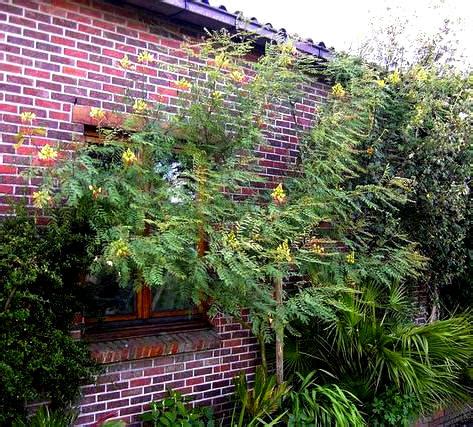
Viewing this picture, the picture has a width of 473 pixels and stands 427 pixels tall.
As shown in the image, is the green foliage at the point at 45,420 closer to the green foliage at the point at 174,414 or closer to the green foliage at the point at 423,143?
the green foliage at the point at 174,414

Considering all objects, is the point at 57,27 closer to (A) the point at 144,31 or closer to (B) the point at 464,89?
(A) the point at 144,31

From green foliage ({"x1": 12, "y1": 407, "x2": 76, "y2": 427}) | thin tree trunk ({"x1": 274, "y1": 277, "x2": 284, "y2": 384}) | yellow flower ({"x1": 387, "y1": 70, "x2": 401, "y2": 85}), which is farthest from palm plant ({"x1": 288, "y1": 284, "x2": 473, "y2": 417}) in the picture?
green foliage ({"x1": 12, "y1": 407, "x2": 76, "y2": 427})

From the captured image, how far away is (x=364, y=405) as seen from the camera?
5207mm

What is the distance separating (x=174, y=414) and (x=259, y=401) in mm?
819

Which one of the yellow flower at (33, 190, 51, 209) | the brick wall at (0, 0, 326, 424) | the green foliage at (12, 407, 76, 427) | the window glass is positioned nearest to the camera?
the yellow flower at (33, 190, 51, 209)

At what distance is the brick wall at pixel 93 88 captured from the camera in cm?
381

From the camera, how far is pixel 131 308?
15.0 ft

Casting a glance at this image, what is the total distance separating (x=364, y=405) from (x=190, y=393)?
1683 mm

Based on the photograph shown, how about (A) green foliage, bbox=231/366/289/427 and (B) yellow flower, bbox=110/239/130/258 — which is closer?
(B) yellow flower, bbox=110/239/130/258

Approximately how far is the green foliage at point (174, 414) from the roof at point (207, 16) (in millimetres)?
3124

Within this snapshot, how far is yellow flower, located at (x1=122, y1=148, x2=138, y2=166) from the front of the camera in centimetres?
360

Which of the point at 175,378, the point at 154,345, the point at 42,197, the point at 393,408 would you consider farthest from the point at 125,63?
the point at 393,408

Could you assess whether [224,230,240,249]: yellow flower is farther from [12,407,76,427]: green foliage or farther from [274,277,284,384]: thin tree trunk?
[12,407,76,427]: green foliage

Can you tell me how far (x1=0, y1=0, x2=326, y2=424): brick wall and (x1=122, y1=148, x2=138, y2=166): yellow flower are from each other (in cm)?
70
